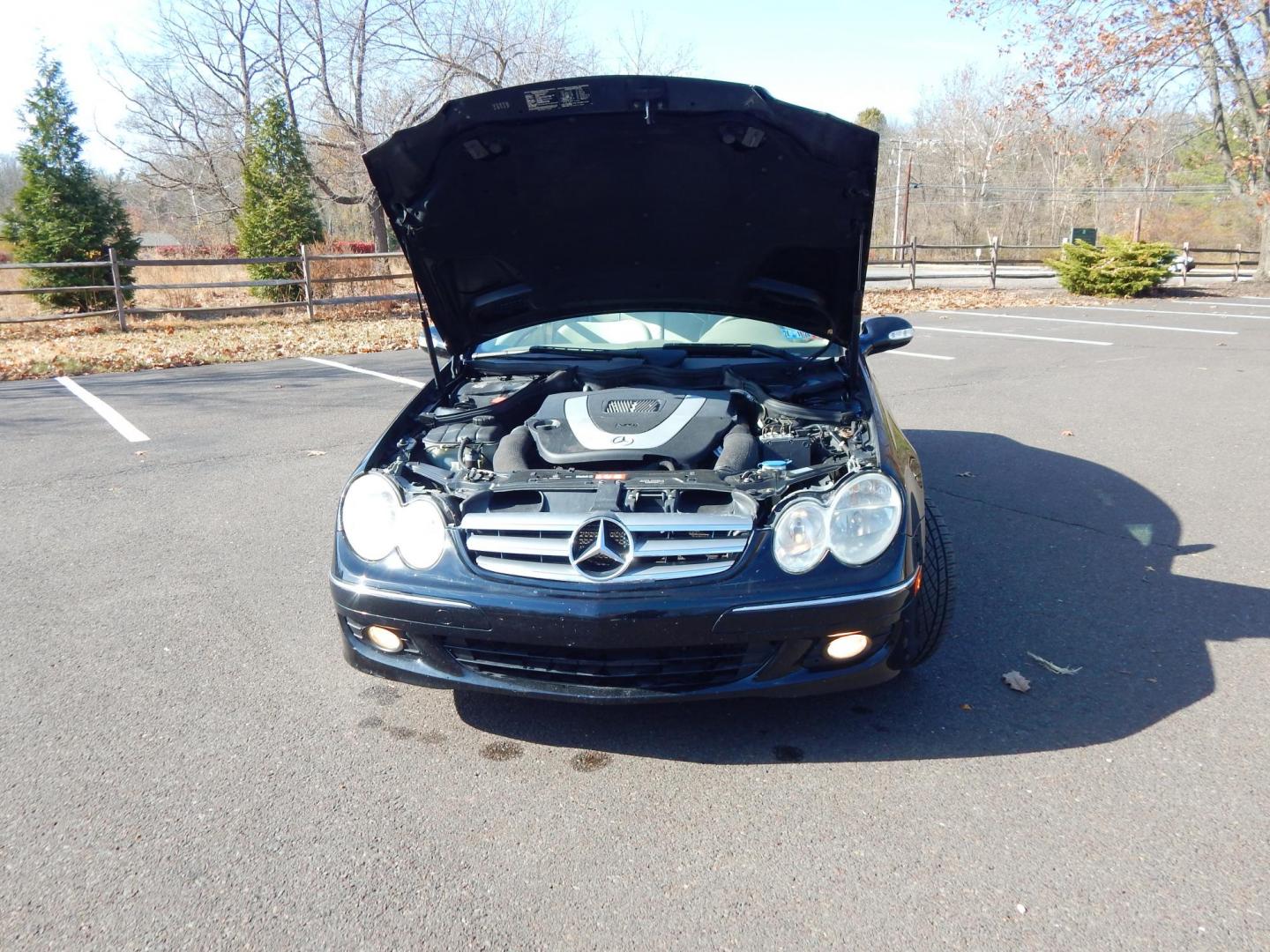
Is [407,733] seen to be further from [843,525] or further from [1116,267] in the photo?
[1116,267]

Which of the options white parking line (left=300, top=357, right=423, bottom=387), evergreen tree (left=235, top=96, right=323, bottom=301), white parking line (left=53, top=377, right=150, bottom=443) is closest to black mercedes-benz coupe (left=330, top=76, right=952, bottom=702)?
white parking line (left=53, top=377, right=150, bottom=443)

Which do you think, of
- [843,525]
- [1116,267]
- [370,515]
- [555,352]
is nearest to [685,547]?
[843,525]

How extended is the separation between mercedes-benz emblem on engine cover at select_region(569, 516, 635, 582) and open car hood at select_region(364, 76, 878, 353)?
4.76 ft

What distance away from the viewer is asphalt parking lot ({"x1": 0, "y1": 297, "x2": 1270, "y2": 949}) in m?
2.04

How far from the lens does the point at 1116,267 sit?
18.9m

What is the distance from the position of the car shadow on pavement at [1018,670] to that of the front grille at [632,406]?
41.9 inches

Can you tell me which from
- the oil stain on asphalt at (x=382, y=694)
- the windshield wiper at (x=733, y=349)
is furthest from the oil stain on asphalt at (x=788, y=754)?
the windshield wiper at (x=733, y=349)

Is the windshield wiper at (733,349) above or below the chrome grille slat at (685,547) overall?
above

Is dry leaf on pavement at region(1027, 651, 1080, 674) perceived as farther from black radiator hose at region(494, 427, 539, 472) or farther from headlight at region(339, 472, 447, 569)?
headlight at region(339, 472, 447, 569)

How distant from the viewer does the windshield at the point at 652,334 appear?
4066 millimetres

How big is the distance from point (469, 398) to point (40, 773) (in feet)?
6.36

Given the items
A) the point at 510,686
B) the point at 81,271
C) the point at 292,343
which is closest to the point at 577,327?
the point at 510,686

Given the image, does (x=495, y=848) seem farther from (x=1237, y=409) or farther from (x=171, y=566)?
(x=1237, y=409)

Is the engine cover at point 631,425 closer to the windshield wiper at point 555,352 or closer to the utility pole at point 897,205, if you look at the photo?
the windshield wiper at point 555,352
